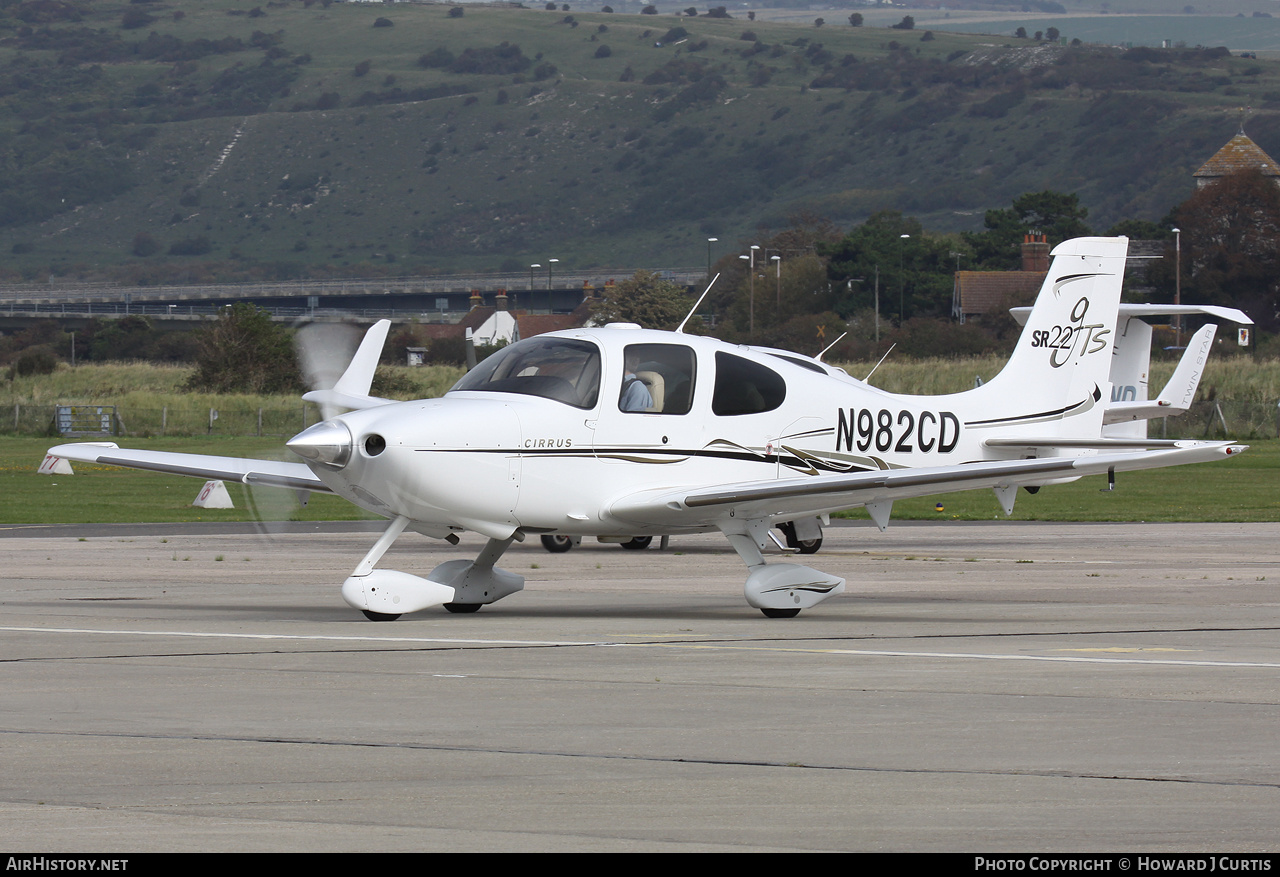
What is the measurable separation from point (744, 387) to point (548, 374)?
1874mm

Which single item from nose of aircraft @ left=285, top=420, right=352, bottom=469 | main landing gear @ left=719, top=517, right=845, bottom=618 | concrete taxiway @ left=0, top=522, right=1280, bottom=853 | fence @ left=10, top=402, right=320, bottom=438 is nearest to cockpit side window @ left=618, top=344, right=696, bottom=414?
main landing gear @ left=719, top=517, right=845, bottom=618

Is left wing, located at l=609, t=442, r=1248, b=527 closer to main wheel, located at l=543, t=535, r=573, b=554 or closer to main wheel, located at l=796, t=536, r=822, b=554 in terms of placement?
main wheel, located at l=796, t=536, r=822, b=554

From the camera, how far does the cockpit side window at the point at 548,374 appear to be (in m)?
13.7

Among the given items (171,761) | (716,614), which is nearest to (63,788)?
(171,761)

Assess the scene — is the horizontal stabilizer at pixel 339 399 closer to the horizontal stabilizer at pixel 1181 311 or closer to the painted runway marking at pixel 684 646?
the painted runway marking at pixel 684 646

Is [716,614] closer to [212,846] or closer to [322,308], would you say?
[212,846]

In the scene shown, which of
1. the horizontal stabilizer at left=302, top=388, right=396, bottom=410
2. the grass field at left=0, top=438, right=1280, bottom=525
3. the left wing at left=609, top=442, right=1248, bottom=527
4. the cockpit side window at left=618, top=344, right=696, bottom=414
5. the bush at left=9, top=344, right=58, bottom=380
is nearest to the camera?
the left wing at left=609, top=442, right=1248, bottom=527

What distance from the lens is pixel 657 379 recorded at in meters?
14.2

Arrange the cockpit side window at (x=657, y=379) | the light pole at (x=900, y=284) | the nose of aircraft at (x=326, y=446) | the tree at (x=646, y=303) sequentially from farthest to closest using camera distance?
the light pole at (x=900, y=284) < the tree at (x=646, y=303) < the cockpit side window at (x=657, y=379) < the nose of aircraft at (x=326, y=446)

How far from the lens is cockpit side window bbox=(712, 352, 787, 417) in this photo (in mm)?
14484

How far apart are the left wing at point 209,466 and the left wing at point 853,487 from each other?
119 inches

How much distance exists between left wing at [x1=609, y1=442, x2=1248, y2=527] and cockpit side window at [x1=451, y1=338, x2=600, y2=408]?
982mm

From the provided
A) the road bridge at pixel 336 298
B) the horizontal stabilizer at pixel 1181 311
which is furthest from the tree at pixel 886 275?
the horizontal stabilizer at pixel 1181 311

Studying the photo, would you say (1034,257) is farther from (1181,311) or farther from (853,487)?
(853,487)
